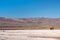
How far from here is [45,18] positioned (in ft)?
456

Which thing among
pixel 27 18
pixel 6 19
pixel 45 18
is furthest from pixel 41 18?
pixel 6 19

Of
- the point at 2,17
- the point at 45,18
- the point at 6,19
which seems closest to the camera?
the point at 6,19

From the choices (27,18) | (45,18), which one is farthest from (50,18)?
(27,18)

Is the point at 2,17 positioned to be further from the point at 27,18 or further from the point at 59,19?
the point at 59,19

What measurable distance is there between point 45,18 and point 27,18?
50.0 ft

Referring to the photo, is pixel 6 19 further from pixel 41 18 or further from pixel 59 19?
pixel 59 19

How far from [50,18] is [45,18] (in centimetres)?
546

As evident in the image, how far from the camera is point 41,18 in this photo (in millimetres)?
138000

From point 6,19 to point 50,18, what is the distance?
40.2 meters

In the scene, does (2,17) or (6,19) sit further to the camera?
(2,17)

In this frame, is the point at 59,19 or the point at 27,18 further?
the point at 27,18

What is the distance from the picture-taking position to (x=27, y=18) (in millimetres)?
140625

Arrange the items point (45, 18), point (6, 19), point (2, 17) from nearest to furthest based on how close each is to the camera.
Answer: point (6, 19) → point (2, 17) → point (45, 18)

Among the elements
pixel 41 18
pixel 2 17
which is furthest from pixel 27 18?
pixel 2 17
